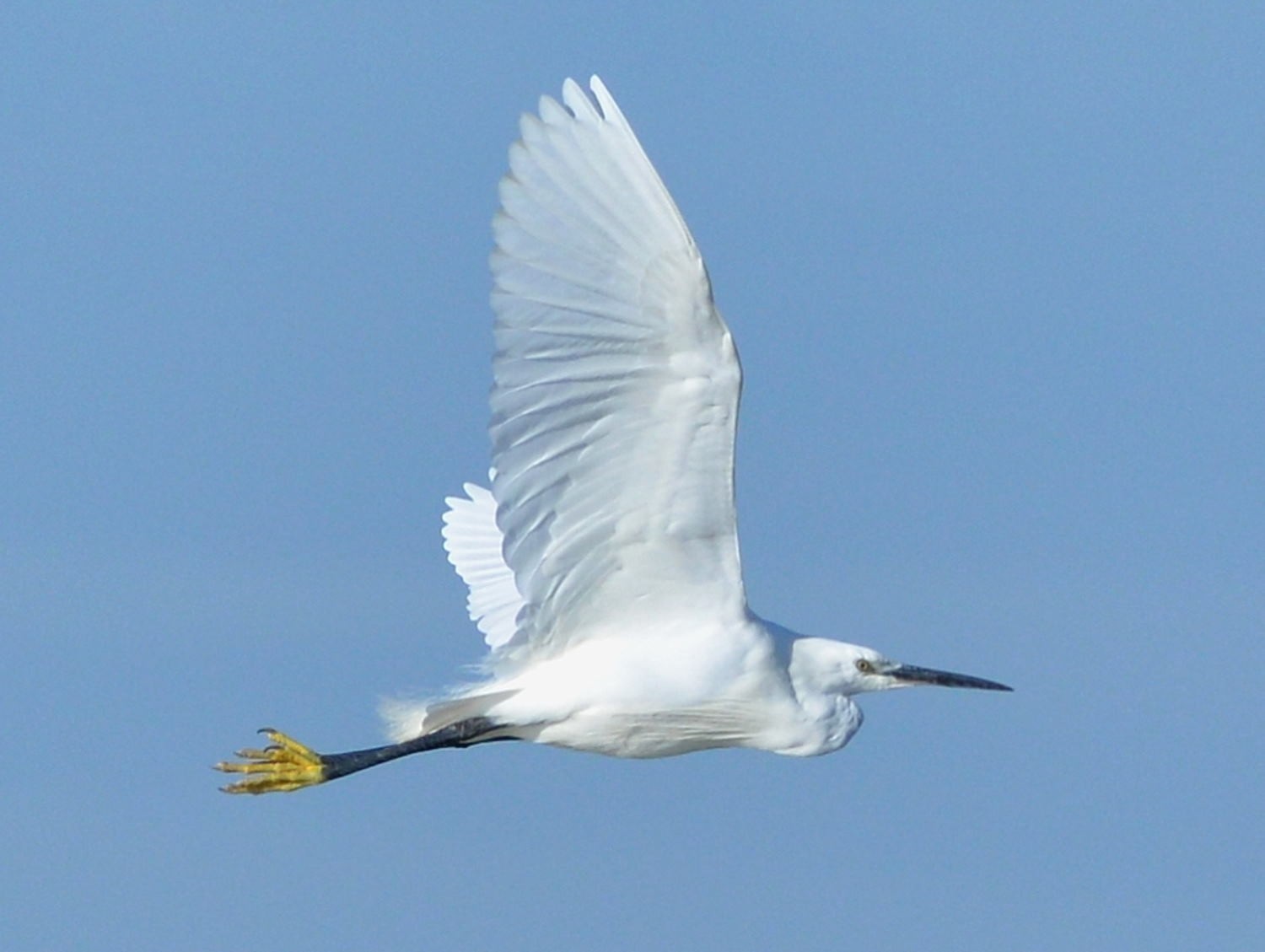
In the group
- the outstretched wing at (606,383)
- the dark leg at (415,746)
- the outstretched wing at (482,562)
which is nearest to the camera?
the outstretched wing at (606,383)

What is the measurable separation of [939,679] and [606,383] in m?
3.96

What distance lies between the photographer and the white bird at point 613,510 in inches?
476

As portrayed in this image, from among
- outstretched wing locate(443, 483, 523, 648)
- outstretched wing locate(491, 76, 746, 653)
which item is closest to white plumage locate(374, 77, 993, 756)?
outstretched wing locate(491, 76, 746, 653)

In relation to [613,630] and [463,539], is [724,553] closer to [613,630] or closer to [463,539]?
[613,630]

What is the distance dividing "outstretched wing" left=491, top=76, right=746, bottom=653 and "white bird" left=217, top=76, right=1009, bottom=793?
0.03 feet

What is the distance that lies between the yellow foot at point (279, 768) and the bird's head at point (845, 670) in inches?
114

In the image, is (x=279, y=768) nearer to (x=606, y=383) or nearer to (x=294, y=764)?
(x=294, y=764)

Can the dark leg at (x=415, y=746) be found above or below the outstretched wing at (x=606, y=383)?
below

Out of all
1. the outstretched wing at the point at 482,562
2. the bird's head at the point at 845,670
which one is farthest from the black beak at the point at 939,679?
the outstretched wing at the point at 482,562

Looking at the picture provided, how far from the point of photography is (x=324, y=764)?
14.9 metres

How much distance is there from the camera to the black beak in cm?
1532

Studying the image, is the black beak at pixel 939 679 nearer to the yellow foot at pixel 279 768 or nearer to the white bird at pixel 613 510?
the white bird at pixel 613 510

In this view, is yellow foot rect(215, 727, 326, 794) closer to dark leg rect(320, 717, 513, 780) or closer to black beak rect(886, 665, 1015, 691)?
dark leg rect(320, 717, 513, 780)

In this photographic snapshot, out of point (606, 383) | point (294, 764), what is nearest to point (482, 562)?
point (294, 764)
